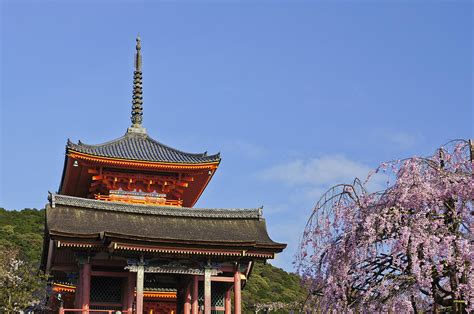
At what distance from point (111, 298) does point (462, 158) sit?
14.7 meters

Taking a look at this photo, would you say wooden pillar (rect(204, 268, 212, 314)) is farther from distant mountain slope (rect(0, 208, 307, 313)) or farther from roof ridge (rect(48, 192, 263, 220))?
distant mountain slope (rect(0, 208, 307, 313))

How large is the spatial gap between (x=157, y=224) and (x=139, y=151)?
287 inches

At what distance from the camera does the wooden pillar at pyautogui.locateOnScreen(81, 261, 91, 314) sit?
23.0 m

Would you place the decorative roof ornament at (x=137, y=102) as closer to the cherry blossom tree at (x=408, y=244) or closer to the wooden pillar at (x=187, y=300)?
the wooden pillar at (x=187, y=300)

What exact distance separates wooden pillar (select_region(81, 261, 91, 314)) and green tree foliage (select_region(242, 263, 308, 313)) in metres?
41.4

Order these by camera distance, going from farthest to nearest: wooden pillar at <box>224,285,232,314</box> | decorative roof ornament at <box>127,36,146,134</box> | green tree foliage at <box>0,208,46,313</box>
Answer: decorative roof ornament at <box>127,36,146,134</box>
green tree foliage at <box>0,208,46,313</box>
wooden pillar at <box>224,285,232,314</box>

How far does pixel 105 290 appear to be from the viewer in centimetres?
2531

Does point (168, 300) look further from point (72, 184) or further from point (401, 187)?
point (401, 187)

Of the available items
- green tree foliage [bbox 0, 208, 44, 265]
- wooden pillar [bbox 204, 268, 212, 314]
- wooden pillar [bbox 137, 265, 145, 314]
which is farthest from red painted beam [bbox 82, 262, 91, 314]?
green tree foliage [bbox 0, 208, 44, 265]

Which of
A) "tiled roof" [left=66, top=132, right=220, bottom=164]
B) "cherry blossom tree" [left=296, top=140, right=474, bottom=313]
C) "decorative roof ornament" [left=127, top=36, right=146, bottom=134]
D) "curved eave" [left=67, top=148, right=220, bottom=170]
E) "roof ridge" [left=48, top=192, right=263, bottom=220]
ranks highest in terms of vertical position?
"decorative roof ornament" [left=127, top=36, right=146, bottom=134]

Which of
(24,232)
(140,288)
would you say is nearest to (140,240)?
(140,288)

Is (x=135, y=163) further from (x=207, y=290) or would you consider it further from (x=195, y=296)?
(x=207, y=290)

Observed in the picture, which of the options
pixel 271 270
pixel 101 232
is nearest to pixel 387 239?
pixel 101 232

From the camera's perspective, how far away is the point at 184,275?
26391mm
